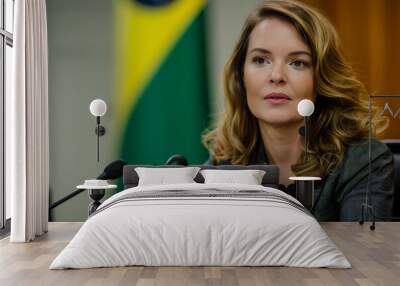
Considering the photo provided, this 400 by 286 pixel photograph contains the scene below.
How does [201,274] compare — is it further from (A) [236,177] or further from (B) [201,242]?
(A) [236,177]

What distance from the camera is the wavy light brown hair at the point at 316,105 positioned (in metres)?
7.01

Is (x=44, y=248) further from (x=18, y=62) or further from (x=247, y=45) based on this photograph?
(x=247, y=45)

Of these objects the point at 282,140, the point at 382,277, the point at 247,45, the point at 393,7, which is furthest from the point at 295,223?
the point at 393,7

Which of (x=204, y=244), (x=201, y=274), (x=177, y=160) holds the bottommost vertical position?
(x=201, y=274)

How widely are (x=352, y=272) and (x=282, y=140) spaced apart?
9.97 ft

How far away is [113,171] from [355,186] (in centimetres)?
276

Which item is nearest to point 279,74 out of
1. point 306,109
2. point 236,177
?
point 306,109

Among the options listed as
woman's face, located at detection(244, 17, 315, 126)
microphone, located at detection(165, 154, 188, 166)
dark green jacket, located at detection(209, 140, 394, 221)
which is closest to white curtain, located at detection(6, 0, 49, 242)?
microphone, located at detection(165, 154, 188, 166)

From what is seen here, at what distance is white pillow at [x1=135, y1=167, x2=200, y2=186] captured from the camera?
21.3 ft

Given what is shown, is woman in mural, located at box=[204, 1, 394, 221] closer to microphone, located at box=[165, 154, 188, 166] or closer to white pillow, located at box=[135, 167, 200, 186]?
microphone, located at box=[165, 154, 188, 166]

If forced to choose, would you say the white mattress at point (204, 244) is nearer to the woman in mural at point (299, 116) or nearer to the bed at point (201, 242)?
the bed at point (201, 242)

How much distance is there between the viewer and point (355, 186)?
273 inches

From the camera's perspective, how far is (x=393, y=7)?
23.8 feet

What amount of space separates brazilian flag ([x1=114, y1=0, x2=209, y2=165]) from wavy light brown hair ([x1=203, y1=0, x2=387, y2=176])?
0.30m
